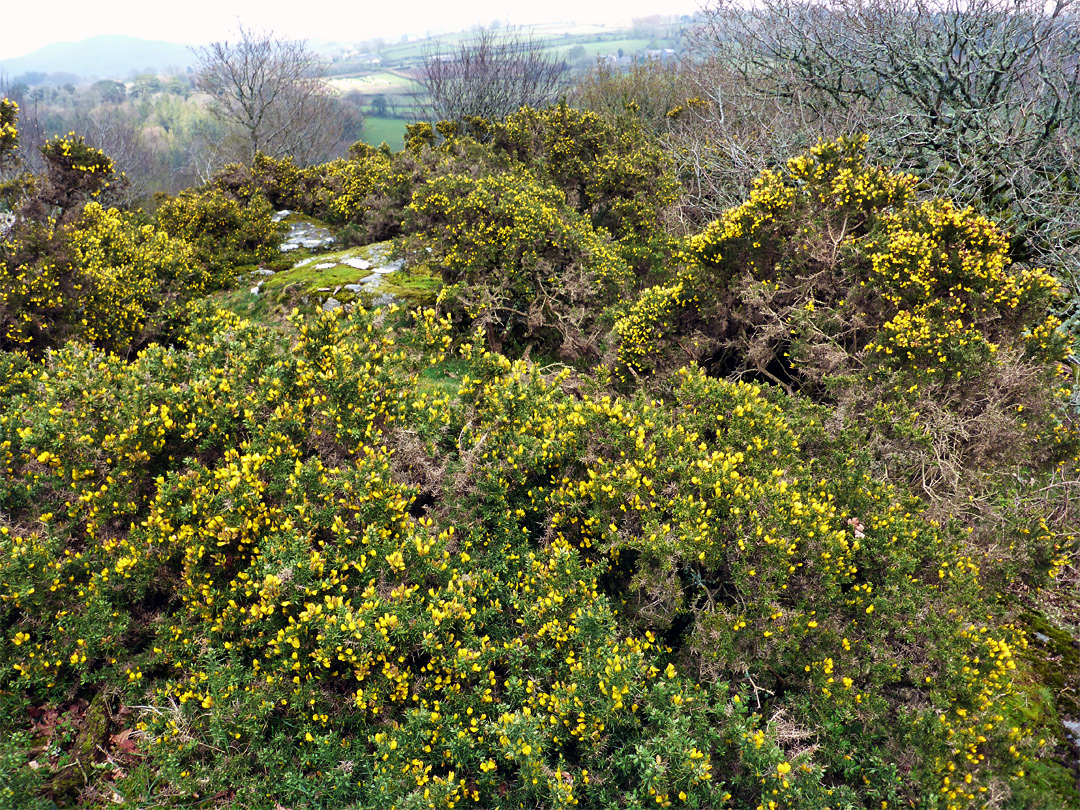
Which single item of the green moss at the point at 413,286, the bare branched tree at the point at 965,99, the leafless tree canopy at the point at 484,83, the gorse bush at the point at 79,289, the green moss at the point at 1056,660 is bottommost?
the green moss at the point at 1056,660

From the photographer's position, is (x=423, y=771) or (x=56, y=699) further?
(x=56, y=699)

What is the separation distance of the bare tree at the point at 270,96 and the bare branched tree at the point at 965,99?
28315 millimetres

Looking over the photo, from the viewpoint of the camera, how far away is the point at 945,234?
6965mm

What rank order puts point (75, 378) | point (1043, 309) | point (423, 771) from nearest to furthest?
point (423, 771) < point (75, 378) < point (1043, 309)

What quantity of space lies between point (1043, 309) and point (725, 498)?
5.28m

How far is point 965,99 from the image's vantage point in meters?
10.9

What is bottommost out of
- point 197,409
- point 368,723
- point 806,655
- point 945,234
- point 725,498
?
point 368,723

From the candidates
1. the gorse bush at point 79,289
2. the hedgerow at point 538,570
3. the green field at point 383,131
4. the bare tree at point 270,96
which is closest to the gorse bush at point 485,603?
the hedgerow at point 538,570

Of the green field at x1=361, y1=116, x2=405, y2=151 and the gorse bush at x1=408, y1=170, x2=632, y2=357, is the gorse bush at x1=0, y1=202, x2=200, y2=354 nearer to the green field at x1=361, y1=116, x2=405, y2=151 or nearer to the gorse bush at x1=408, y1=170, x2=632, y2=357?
the gorse bush at x1=408, y1=170, x2=632, y2=357

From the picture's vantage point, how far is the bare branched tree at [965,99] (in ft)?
30.3

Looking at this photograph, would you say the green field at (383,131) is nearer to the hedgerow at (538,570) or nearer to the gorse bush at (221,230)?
the gorse bush at (221,230)

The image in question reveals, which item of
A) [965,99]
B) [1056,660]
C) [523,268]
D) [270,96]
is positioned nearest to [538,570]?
[1056,660]

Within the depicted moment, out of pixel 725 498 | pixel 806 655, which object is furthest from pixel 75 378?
pixel 806 655

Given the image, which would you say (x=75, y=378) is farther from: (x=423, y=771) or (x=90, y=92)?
(x=90, y=92)
